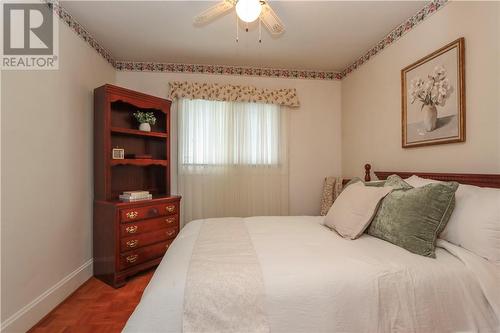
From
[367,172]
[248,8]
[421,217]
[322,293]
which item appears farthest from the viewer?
[367,172]

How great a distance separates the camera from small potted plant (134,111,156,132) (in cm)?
A: 268

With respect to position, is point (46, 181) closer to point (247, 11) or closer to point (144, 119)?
point (144, 119)

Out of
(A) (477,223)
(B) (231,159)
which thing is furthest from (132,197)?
(A) (477,223)

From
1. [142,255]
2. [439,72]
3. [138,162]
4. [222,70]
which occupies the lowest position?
[142,255]

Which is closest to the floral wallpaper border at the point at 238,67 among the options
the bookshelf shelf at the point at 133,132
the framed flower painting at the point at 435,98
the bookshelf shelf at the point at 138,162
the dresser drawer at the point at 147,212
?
the framed flower painting at the point at 435,98

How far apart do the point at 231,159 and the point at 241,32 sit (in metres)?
1.47

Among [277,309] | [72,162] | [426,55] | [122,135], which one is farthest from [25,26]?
[426,55]

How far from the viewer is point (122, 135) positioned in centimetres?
278

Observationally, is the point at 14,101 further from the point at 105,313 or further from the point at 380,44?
the point at 380,44

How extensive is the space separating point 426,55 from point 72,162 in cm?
319

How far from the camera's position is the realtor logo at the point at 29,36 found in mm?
1549

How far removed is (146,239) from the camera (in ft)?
7.91

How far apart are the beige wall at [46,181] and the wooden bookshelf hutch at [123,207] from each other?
12cm

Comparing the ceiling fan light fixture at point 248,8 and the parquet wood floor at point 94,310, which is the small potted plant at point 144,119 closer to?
the parquet wood floor at point 94,310
